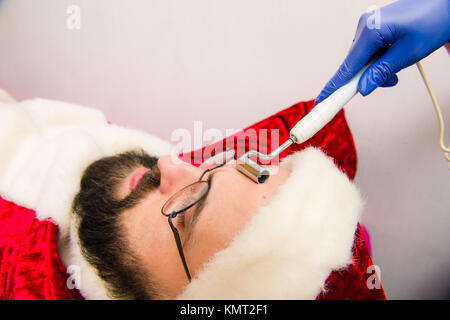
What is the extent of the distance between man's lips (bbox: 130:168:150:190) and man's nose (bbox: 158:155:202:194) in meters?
0.11

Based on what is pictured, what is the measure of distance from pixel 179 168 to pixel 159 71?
59 centimetres

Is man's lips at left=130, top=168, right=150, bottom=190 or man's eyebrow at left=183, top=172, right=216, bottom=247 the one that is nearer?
man's eyebrow at left=183, top=172, right=216, bottom=247

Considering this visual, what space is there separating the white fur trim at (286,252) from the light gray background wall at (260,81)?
0.45 meters

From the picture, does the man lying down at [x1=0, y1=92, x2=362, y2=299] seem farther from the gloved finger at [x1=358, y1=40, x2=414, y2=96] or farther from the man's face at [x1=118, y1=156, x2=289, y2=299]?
the gloved finger at [x1=358, y1=40, x2=414, y2=96]

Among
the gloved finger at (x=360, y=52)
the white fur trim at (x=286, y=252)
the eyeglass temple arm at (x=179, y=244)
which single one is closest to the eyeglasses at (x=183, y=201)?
the eyeglass temple arm at (x=179, y=244)

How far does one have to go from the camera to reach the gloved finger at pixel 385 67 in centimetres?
63

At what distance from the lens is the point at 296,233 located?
0.52 m

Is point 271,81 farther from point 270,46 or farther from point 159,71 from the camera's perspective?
point 159,71

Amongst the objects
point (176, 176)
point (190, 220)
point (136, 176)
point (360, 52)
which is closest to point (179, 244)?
point (190, 220)

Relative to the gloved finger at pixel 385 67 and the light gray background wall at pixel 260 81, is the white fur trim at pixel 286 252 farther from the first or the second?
the light gray background wall at pixel 260 81

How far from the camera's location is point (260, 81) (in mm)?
997

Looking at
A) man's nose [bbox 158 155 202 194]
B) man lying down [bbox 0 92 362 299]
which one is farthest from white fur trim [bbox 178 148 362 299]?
man's nose [bbox 158 155 202 194]

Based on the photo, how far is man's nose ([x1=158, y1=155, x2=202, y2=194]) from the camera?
70 centimetres
